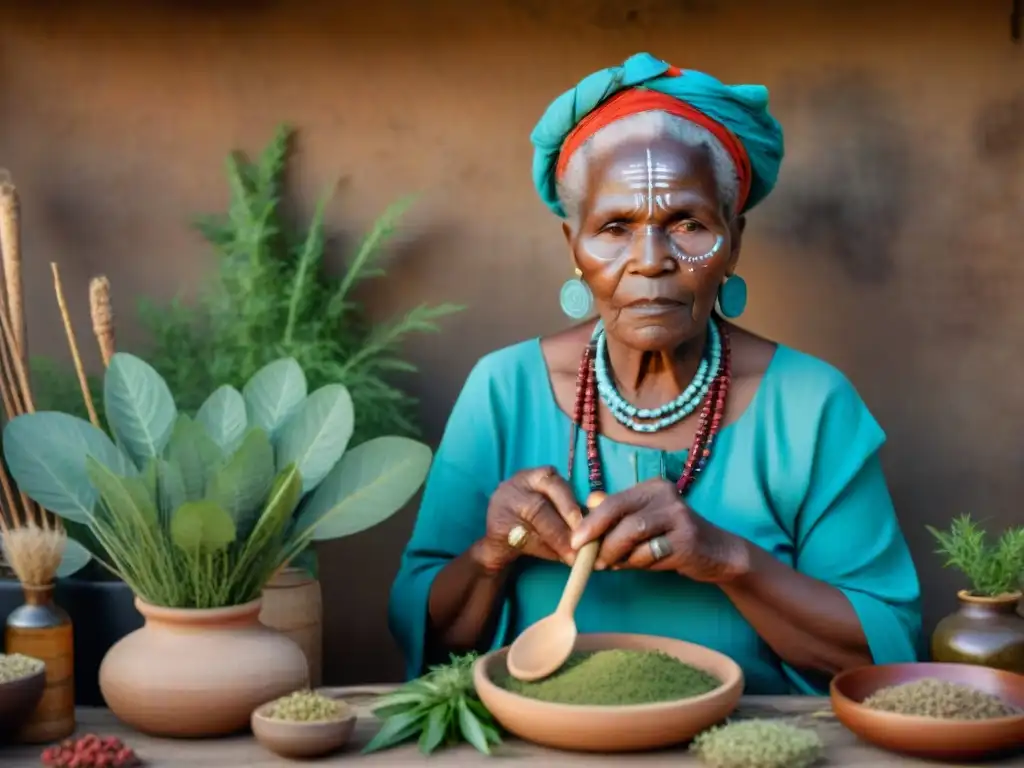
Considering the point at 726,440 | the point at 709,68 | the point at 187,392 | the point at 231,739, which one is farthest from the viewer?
the point at 709,68

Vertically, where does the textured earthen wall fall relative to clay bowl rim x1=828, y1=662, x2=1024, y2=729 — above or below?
above

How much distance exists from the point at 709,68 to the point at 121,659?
1.65m

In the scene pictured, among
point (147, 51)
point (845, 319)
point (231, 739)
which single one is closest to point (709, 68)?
point (845, 319)

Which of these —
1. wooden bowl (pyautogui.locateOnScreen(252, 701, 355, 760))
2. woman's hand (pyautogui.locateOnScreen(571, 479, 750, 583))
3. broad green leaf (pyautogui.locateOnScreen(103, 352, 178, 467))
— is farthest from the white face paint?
wooden bowl (pyautogui.locateOnScreen(252, 701, 355, 760))

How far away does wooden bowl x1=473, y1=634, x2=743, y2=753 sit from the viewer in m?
1.40

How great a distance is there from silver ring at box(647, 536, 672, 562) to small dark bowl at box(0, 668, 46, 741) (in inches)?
30.1

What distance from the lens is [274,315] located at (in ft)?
7.93

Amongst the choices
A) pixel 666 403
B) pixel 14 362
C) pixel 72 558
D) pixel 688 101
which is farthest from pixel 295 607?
pixel 688 101

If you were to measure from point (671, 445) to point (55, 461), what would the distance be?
92 cm

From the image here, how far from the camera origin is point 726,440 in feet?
6.65

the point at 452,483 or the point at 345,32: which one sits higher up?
the point at 345,32

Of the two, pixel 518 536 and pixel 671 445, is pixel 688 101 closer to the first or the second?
pixel 671 445

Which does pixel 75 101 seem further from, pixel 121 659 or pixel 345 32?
pixel 121 659

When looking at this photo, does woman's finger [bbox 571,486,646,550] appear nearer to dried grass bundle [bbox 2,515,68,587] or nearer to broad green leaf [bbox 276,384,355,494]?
broad green leaf [bbox 276,384,355,494]
